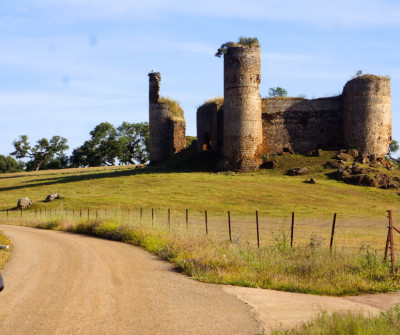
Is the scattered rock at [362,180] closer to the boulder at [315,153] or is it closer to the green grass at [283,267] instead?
the boulder at [315,153]

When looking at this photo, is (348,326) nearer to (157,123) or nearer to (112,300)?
(112,300)

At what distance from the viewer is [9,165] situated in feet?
346

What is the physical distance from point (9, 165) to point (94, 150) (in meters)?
21.5

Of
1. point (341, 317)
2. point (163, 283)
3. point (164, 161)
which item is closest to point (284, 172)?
point (164, 161)

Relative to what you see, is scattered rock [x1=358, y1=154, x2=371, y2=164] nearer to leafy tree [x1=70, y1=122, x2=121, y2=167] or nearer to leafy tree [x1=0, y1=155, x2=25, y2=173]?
leafy tree [x1=70, y1=122, x2=121, y2=167]

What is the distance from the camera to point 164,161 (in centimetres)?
6031

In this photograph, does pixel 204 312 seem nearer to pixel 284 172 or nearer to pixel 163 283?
pixel 163 283

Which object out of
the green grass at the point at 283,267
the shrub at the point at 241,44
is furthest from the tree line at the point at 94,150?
the green grass at the point at 283,267

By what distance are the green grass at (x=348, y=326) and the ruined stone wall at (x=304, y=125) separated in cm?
4267

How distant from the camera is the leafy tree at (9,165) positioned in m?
104

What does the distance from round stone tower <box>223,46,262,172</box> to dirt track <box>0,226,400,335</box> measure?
3429 cm

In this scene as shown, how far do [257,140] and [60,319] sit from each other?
41028mm

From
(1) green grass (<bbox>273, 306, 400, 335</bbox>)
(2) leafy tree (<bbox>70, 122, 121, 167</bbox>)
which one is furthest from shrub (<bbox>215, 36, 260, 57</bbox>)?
(2) leafy tree (<bbox>70, 122, 121, 167</bbox>)

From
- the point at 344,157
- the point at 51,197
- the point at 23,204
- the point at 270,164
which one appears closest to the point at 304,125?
the point at 344,157
